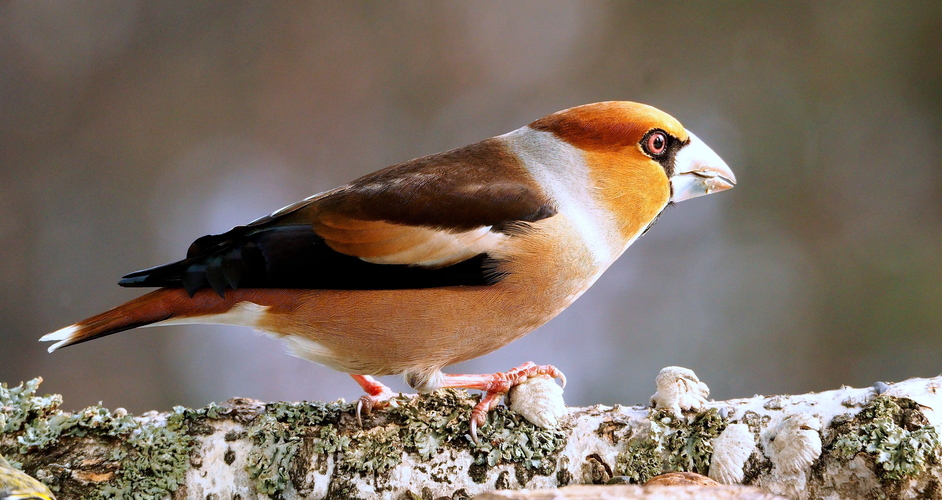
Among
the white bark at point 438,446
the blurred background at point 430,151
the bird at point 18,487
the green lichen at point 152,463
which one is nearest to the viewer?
the bird at point 18,487

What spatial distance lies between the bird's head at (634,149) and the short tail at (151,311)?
87 cm

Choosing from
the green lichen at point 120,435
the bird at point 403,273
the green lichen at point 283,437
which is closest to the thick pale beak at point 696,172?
the bird at point 403,273

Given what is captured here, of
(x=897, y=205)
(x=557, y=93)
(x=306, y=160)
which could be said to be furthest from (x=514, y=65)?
(x=897, y=205)

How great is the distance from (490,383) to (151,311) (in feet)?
2.65

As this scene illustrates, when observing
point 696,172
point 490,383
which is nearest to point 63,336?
point 490,383

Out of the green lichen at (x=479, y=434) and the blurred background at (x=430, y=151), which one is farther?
the blurred background at (x=430, y=151)

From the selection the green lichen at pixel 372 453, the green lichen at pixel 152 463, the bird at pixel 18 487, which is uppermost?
the green lichen at pixel 372 453

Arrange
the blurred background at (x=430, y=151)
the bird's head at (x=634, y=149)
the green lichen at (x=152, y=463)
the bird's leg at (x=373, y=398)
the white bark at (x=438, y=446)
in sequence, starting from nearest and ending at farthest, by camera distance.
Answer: the white bark at (x=438, y=446), the green lichen at (x=152, y=463), the bird's leg at (x=373, y=398), the bird's head at (x=634, y=149), the blurred background at (x=430, y=151)

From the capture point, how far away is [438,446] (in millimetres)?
1600

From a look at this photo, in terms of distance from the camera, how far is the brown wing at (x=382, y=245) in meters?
1.73

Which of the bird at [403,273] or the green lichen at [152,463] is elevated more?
the bird at [403,273]

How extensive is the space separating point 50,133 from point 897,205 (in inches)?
146

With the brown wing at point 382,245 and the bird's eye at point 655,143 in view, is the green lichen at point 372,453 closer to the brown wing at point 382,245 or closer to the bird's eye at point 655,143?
the brown wing at point 382,245

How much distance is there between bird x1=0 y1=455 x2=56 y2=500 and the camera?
128cm
